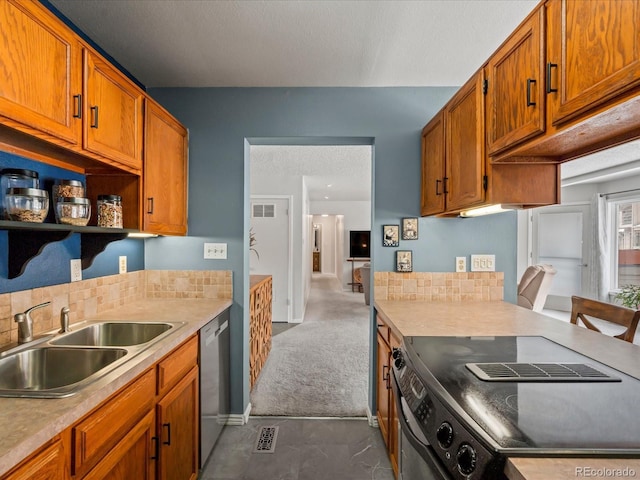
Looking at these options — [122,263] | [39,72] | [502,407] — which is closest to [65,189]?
[39,72]

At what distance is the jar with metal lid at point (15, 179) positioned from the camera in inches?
47.6

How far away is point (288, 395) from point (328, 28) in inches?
104

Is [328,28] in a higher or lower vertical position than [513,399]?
higher

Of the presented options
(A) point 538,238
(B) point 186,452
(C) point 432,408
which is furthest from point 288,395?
(A) point 538,238

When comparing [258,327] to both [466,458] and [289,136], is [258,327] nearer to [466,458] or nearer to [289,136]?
[289,136]

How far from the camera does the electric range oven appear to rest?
2.37 ft

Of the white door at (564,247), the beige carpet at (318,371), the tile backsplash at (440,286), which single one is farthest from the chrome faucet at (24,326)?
the white door at (564,247)

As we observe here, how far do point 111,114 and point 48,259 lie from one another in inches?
28.7

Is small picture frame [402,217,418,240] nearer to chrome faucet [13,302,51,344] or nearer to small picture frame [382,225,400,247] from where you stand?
small picture frame [382,225,400,247]

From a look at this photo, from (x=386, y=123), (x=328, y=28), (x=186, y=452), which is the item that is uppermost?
(x=328, y=28)

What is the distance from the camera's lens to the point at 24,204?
1.13 m

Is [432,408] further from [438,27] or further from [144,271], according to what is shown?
[144,271]

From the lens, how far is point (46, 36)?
1.12 meters

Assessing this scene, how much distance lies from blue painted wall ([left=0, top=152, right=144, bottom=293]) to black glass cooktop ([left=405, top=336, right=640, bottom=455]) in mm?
1631
